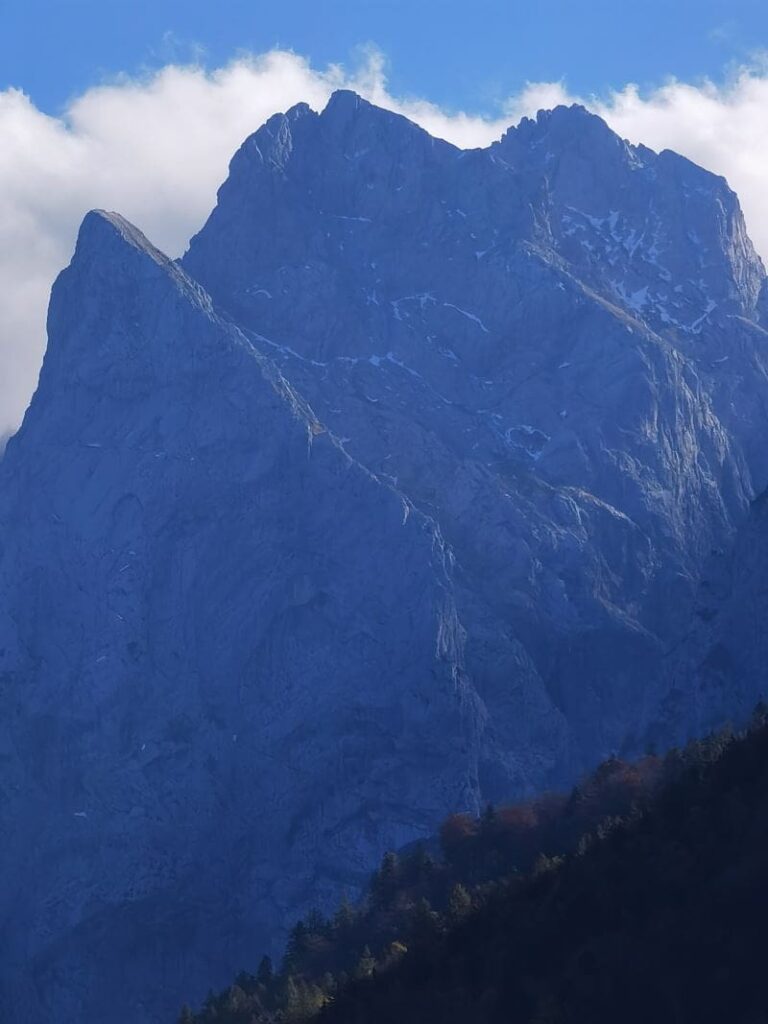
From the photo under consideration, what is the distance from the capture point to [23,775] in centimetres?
19000

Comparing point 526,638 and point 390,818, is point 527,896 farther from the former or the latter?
point 526,638

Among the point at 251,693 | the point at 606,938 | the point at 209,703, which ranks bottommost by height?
the point at 606,938

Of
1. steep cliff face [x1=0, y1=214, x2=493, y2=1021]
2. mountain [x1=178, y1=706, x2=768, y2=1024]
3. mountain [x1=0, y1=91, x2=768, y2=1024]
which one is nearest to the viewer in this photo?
mountain [x1=178, y1=706, x2=768, y2=1024]

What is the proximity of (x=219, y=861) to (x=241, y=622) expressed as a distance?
805 inches

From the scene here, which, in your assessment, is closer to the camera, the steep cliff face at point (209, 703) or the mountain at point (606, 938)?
the mountain at point (606, 938)

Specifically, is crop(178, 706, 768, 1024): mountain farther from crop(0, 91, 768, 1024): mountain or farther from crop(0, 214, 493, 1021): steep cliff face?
crop(0, 214, 493, 1021): steep cliff face

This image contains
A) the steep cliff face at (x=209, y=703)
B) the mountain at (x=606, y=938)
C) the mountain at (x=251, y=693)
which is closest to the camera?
the mountain at (x=606, y=938)

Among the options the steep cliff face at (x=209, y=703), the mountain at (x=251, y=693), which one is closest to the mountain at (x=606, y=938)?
the mountain at (x=251, y=693)

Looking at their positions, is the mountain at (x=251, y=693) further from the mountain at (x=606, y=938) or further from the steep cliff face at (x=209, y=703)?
the mountain at (x=606, y=938)

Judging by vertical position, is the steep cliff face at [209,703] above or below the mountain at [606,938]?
above

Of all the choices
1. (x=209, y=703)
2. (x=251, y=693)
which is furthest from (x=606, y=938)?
(x=209, y=703)

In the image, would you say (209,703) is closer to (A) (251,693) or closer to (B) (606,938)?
(A) (251,693)

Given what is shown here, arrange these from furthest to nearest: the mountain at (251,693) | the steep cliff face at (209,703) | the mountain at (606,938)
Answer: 1. the steep cliff face at (209,703)
2. the mountain at (251,693)
3. the mountain at (606,938)

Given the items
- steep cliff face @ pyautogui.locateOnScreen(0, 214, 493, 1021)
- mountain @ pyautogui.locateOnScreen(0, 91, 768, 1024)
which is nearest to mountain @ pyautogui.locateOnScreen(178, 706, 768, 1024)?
mountain @ pyautogui.locateOnScreen(0, 91, 768, 1024)
